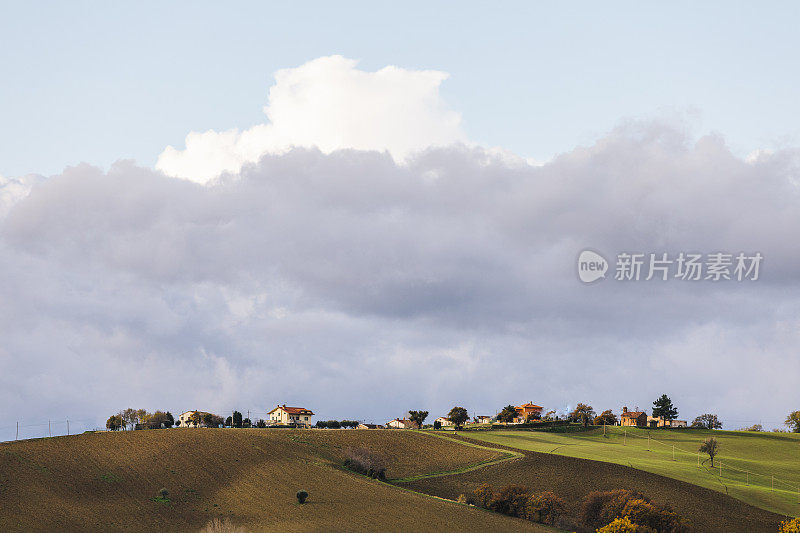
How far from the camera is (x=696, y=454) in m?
154

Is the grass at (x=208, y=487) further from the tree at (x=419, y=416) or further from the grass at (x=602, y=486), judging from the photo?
the tree at (x=419, y=416)

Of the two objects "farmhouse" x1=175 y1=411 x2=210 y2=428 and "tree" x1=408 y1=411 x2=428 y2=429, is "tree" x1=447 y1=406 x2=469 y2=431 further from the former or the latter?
"farmhouse" x1=175 y1=411 x2=210 y2=428

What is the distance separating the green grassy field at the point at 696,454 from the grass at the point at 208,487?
28231 millimetres

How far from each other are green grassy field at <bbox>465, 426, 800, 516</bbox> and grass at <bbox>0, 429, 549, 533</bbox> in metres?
28.2

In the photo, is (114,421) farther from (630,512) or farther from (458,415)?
(630,512)

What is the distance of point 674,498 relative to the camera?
102500 mm

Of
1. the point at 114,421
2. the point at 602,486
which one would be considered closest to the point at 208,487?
the point at 602,486

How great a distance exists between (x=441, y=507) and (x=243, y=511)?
22650 millimetres

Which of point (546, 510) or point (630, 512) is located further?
point (546, 510)

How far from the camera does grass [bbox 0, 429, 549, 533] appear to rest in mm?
82812

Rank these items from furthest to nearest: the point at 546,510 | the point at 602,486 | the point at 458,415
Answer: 1. the point at 458,415
2. the point at 602,486
3. the point at 546,510

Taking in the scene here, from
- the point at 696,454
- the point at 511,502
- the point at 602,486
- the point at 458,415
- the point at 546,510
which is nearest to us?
the point at 546,510

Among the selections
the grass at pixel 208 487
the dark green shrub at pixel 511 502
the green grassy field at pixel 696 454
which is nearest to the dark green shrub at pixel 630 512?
the dark green shrub at pixel 511 502

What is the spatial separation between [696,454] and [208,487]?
3934 inches
